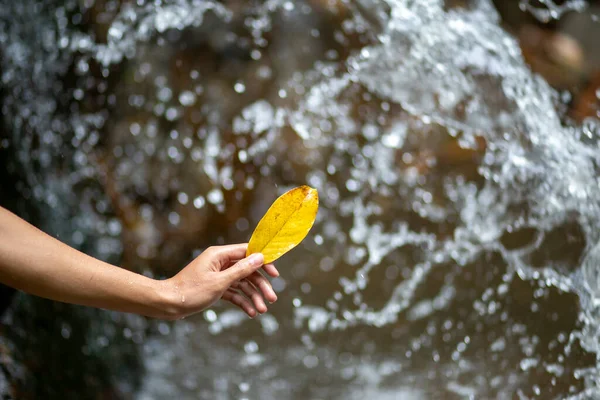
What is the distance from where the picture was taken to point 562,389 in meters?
1.39

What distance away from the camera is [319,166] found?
6.98ft

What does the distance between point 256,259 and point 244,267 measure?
2 cm

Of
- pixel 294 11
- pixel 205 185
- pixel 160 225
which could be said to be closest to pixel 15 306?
pixel 160 225

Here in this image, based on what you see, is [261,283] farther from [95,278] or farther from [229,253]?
[95,278]

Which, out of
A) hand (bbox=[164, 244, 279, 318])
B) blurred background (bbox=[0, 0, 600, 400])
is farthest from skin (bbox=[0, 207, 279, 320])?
blurred background (bbox=[0, 0, 600, 400])

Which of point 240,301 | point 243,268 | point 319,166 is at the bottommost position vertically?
point 319,166

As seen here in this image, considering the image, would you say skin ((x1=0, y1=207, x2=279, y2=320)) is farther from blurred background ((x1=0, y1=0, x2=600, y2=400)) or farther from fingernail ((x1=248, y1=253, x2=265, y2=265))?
blurred background ((x1=0, y1=0, x2=600, y2=400))

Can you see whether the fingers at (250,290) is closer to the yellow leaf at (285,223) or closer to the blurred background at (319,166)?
the yellow leaf at (285,223)

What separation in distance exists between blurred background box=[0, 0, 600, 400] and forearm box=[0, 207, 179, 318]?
101 centimetres

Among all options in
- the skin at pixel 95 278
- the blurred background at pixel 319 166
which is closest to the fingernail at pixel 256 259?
the skin at pixel 95 278

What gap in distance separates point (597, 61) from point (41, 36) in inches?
83.8

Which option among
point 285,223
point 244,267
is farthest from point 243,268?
point 285,223

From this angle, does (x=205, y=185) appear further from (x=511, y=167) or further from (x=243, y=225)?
(x=511, y=167)

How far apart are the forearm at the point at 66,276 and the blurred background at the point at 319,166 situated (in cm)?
101
